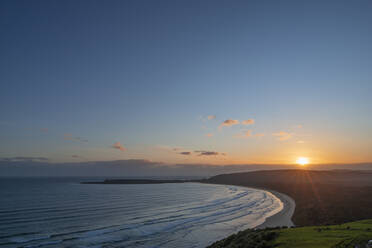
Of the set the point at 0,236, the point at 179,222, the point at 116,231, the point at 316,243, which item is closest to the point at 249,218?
the point at 179,222

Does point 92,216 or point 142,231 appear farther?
point 92,216

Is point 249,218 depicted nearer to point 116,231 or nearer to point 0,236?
point 116,231

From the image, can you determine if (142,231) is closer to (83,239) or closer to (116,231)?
(116,231)

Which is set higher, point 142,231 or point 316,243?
point 316,243

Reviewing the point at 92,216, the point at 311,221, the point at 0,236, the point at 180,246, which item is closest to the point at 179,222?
the point at 180,246

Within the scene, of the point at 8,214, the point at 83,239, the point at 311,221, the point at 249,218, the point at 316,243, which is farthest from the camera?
the point at 8,214

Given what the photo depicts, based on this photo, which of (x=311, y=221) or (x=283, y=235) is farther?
(x=311, y=221)

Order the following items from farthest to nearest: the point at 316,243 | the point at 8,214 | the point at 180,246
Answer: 1. the point at 8,214
2. the point at 180,246
3. the point at 316,243

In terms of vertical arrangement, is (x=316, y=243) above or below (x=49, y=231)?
above

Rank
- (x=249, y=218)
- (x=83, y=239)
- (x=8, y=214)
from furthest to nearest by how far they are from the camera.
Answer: (x=8, y=214) → (x=249, y=218) → (x=83, y=239)
